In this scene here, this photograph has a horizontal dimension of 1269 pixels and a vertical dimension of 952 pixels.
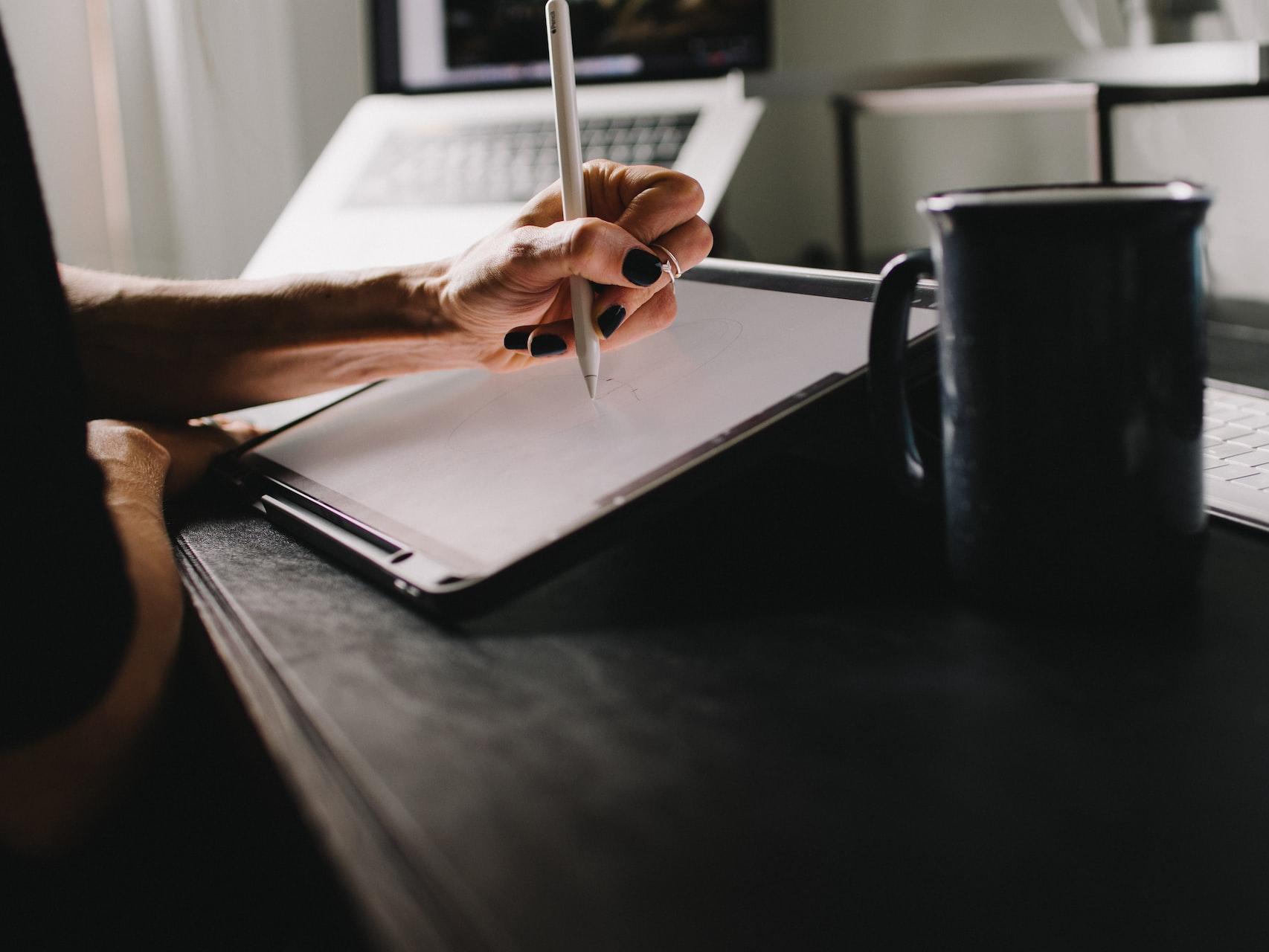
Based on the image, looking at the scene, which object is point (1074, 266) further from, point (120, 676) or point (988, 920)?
point (120, 676)

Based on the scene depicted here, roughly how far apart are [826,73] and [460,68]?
1.44 feet

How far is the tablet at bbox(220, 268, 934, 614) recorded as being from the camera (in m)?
0.38

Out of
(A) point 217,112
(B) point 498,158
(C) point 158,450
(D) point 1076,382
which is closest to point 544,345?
(C) point 158,450

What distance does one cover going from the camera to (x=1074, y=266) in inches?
11.5

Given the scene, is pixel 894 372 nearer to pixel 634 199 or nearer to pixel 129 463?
pixel 634 199

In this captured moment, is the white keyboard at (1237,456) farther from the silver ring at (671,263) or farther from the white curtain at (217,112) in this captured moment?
the white curtain at (217,112)

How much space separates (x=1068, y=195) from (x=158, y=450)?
1.47 feet

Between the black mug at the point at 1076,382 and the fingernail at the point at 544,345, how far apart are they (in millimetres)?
264

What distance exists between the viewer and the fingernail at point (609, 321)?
513 mm

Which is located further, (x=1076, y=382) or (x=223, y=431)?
(x=223, y=431)

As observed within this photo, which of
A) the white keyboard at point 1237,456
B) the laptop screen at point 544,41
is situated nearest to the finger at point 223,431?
the white keyboard at point 1237,456

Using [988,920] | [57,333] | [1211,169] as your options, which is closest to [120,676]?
[57,333]

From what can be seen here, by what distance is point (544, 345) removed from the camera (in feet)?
1.81

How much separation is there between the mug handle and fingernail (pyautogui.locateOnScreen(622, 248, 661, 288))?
0.53 feet
